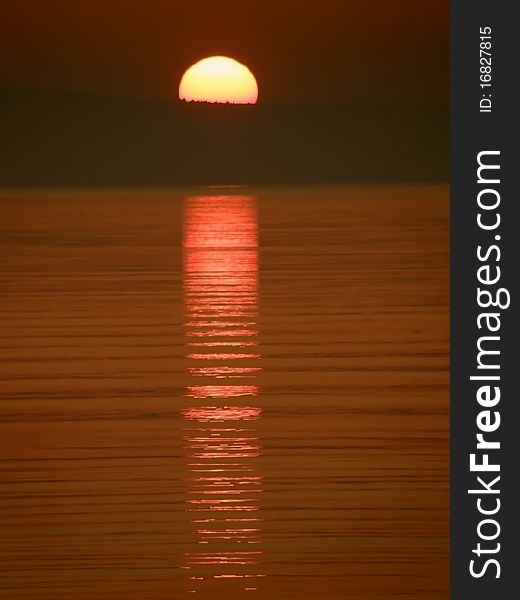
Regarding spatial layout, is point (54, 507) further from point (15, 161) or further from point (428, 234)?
point (15, 161)

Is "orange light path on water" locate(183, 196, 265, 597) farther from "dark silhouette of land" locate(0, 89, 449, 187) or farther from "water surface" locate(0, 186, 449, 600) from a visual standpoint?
"dark silhouette of land" locate(0, 89, 449, 187)

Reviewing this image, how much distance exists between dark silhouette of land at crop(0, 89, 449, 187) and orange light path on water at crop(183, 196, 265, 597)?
73.9 m

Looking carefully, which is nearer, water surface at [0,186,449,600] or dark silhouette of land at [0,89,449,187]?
water surface at [0,186,449,600]

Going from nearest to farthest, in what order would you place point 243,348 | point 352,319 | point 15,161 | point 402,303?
point 243,348
point 352,319
point 402,303
point 15,161

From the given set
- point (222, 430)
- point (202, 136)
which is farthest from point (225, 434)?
point (202, 136)

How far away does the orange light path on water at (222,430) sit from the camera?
15.1 ft

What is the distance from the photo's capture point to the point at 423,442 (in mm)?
6016

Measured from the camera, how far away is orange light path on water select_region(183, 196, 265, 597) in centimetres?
460

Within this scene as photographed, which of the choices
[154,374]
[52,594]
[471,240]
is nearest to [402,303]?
[154,374]

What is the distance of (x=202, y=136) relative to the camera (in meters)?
107

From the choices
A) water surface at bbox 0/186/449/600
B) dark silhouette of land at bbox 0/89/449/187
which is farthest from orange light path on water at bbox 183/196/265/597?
dark silhouette of land at bbox 0/89/449/187

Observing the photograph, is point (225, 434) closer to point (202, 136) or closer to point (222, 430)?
point (222, 430)

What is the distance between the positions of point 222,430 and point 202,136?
10098cm

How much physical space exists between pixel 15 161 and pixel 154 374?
85.0 metres
